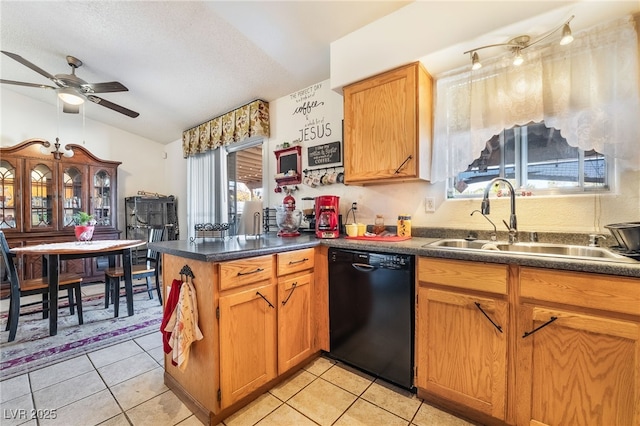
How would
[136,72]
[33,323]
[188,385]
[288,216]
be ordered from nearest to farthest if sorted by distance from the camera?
[188,385]
[288,216]
[33,323]
[136,72]

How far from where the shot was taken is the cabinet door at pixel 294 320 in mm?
1640

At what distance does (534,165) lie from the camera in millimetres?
1713

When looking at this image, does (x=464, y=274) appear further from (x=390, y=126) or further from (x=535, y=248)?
(x=390, y=126)

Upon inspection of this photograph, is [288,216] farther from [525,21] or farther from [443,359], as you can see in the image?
[525,21]

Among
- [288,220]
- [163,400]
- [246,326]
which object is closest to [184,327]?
[246,326]

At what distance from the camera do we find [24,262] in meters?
Result: 3.45

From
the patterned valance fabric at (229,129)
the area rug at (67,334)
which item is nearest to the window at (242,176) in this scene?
the patterned valance fabric at (229,129)

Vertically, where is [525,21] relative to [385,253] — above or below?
above

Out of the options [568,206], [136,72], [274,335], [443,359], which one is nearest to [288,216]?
[274,335]

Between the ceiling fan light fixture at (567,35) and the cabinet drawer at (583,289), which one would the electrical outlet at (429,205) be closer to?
the cabinet drawer at (583,289)

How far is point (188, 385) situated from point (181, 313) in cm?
50

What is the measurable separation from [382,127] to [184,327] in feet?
5.73

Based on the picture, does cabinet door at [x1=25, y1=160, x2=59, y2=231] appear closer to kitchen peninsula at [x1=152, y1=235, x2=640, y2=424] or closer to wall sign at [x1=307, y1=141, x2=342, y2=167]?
kitchen peninsula at [x1=152, y1=235, x2=640, y2=424]

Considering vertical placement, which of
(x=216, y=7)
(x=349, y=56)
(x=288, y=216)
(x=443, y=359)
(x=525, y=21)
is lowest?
(x=443, y=359)
